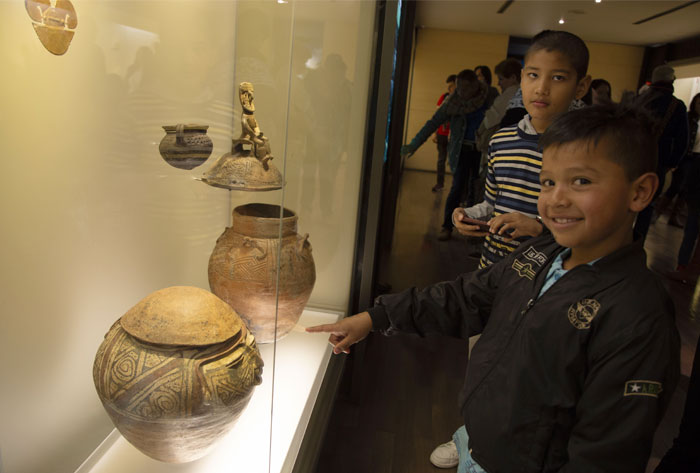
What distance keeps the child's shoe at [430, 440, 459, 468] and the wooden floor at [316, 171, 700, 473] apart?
0.13ft

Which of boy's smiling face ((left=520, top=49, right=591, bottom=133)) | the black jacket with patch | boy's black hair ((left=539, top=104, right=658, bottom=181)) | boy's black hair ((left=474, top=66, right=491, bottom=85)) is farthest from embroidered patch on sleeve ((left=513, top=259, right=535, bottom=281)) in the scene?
boy's black hair ((left=474, top=66, right=491, bottom=85))

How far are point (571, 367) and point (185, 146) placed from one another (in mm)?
1068

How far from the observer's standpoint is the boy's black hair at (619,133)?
0.88 m

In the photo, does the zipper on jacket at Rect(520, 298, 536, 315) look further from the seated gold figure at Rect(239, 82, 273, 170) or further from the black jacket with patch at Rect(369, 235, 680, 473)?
the seated gold figure at Rect(239, 82, 273, 170)

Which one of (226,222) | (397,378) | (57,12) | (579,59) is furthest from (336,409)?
(57,12)

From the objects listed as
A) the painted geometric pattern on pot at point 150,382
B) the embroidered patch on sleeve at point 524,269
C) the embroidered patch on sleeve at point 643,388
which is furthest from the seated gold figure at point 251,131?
the embroidered patch on sleeve at point 643,388

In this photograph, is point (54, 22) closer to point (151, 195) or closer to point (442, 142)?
point (151, 195)

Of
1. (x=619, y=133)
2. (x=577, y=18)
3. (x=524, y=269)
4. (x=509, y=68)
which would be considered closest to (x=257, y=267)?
(x=524, y=269)

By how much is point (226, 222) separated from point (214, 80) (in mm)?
501

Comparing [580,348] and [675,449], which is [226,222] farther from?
[675,449]

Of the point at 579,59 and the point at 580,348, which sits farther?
the point at 579,59

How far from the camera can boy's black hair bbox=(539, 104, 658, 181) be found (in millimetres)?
883

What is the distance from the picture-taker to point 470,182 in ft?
9.68

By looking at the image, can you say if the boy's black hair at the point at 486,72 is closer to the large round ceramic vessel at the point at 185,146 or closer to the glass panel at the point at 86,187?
the glass panel at the point at 86,187
